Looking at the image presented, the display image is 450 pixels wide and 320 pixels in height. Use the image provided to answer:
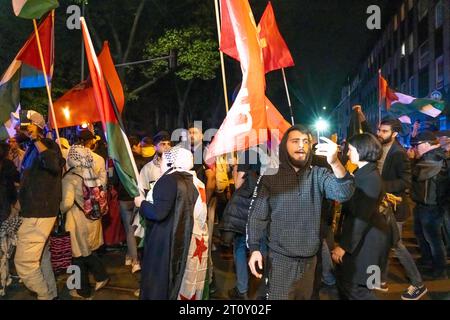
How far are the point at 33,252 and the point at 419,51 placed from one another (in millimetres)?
33273

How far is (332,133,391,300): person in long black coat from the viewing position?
4333 mm

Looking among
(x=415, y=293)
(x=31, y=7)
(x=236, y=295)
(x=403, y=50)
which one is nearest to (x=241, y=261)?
(x=236, y=295)

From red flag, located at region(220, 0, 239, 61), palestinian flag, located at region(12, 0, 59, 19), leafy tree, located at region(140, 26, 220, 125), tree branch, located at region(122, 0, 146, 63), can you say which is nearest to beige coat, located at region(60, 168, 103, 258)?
palestinian flag, located at region(12, 0, 59, 19)

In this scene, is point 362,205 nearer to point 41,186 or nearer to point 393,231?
point 393,231

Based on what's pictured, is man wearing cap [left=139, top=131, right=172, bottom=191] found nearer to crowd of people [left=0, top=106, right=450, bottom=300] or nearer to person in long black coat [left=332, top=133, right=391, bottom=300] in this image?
crowd of people [left=0, top=106, right=450, bottom=300]

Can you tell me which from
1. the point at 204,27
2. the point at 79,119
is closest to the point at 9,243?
the point at 79,119

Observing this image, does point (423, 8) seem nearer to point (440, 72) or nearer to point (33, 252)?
point (440, 72)

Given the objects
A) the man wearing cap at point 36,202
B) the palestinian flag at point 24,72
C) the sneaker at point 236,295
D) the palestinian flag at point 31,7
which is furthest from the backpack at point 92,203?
the palestinian flag at point 31,7

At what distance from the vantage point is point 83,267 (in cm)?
609

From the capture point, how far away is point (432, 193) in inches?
271

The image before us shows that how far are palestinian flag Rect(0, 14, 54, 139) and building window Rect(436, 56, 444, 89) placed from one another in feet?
78.4

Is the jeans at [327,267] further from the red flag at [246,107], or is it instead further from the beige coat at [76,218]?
the beige coat at [76,218]

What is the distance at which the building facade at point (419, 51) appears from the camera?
26327mm

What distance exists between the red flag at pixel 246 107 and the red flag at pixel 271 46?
6.94 feet
